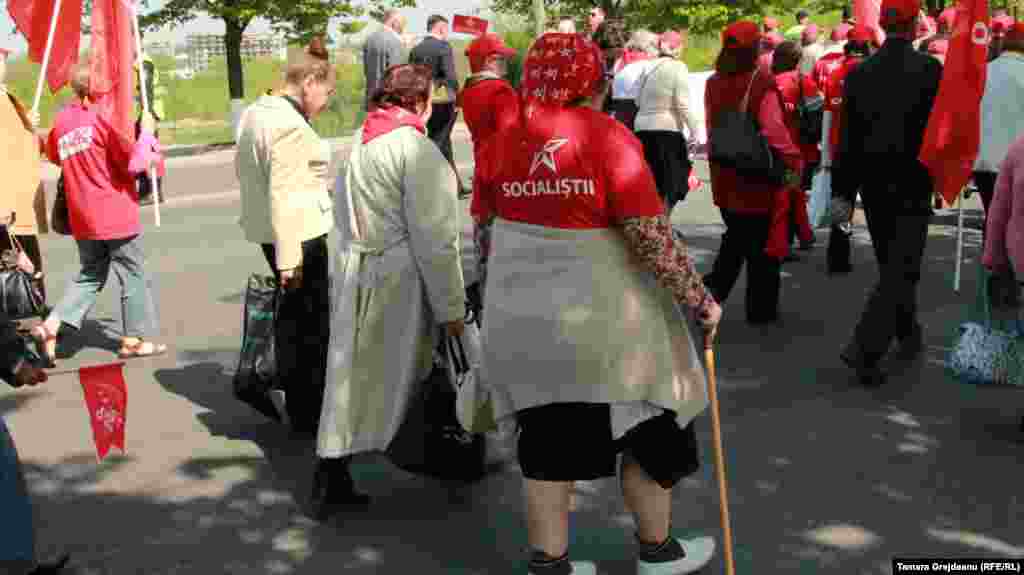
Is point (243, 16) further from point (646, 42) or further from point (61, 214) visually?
point (61, 214)

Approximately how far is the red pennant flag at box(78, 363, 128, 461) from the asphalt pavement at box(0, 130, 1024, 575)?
0.36 meters

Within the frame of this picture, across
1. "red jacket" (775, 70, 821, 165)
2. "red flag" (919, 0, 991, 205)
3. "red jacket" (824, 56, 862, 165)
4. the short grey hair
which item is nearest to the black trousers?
the short grey hair

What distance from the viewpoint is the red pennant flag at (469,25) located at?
13928 mm

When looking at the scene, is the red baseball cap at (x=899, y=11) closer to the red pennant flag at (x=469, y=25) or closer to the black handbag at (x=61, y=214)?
the black handbag at (x=61, y=214)

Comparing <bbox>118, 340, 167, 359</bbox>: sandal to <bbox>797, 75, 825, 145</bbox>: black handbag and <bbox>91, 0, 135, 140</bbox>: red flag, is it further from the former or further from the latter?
<bbox>797, 75, 825, 145</bbox>: black handbag

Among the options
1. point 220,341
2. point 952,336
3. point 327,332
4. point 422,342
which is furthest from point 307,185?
point 952,336

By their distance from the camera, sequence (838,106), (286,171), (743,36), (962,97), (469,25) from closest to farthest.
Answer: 1. (286,171)
2. (962,97)
3. (743,36)
4. (838,106)
5. (469,25)

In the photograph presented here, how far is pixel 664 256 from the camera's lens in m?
3.85

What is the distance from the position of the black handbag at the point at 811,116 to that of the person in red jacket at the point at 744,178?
3.40m

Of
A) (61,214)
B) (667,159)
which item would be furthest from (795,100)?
(61,214)

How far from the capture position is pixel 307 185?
576 cm

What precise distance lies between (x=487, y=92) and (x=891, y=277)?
3.17 metres

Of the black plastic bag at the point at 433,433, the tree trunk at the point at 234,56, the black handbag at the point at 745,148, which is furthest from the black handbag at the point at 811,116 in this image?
the tree trunk at the point at 234,56

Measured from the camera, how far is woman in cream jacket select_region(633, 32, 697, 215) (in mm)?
10211
